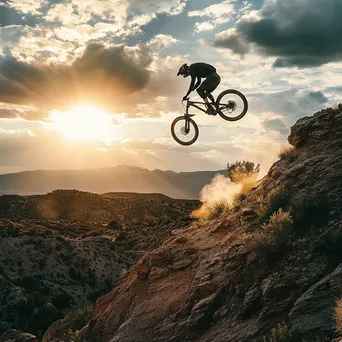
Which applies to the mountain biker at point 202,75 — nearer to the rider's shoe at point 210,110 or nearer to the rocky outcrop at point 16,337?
the rider's shoe at point 210,110

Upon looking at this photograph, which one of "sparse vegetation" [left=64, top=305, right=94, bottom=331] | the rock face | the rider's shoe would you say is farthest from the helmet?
"sparse vegetation" [left=64, top=305, right=94, bottom=331]

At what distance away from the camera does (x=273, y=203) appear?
16188mm

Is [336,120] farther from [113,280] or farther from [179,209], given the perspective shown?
[179,209]

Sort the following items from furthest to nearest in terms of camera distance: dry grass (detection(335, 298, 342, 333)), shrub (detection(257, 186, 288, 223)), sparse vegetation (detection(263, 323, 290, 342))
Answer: shrub (detection(257, 186, 288, 223))
sparse vegetation (detection(263, 323, 290, 342))
dry grass (detection(335, 298, 342, 333))

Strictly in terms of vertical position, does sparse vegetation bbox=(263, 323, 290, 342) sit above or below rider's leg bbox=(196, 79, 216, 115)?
below


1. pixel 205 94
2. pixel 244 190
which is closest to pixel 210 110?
pixel 205 94

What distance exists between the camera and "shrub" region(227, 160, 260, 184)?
82.0ft

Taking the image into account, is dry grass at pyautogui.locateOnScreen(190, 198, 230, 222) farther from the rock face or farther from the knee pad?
the knee pad

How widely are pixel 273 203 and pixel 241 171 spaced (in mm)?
9969

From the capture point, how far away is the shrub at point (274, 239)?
43.4 ft

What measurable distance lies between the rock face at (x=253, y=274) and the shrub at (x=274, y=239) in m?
0.16

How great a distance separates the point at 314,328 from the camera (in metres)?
9.85

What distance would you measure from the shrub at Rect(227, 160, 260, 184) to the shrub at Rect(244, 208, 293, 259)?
973 centimetres

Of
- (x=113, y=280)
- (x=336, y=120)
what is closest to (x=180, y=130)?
(x=336, y=120)
